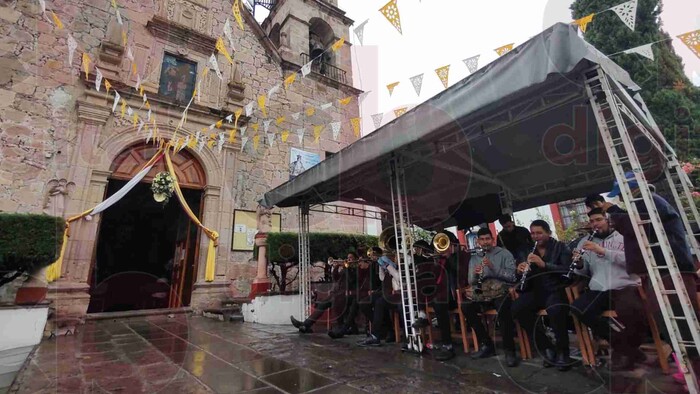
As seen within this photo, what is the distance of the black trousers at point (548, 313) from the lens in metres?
2.99

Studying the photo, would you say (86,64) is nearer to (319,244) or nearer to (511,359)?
(319,244)

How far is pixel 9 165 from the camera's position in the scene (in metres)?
7.38

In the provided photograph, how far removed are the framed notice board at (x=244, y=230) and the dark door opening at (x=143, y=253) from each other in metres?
1.25

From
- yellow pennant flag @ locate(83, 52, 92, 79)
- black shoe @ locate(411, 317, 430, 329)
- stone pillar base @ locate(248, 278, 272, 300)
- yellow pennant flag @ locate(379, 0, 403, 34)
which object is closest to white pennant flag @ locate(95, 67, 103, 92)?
yellow pennant flag @ locate(83, 52, 92, 79)

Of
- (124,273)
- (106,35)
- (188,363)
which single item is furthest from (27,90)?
(188,363)

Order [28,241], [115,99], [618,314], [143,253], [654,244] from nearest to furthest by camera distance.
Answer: [654,244], [618,314], [28,241], [115,99], [143,253]

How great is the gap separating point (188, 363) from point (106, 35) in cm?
992

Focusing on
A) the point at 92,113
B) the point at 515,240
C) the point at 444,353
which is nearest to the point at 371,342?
the point at 444,353

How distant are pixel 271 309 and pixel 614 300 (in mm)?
6084

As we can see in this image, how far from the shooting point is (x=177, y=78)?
33.4 ft

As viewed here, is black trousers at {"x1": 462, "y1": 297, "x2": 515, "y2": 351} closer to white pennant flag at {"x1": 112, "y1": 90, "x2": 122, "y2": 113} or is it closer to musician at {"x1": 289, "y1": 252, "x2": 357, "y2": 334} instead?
musician at {"x1": 289, "y1": 252, "x2": 357, "y2": 334}

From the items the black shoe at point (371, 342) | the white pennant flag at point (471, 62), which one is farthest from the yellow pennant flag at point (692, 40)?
the black shoe at point (371, 342)

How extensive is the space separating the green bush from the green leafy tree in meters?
17.9

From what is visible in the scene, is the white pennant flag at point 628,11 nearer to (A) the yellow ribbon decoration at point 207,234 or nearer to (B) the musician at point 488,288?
(B) the musician at point 488,288
